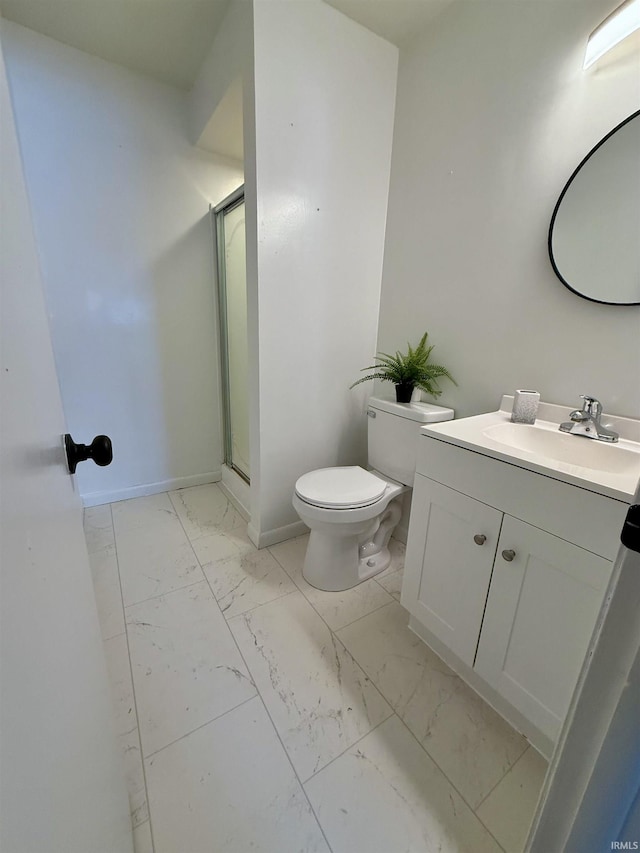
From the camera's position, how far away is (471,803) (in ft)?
2.75

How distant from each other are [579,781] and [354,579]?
3.78 feet

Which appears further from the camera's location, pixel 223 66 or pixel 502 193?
pixel 223 66

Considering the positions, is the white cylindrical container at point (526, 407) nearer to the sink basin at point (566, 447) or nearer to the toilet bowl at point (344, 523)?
the sink basin at point (566, 447)

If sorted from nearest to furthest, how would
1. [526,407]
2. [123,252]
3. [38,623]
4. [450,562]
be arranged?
[38,623]
[450,562]
[526,407]
[123,252]

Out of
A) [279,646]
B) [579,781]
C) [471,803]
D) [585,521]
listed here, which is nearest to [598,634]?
[579,781]

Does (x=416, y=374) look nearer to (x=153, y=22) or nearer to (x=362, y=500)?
(x=362, y=500)

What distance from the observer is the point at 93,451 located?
23.3 inches

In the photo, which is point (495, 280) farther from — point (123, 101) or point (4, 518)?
point (123, 101)

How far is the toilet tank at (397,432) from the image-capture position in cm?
146

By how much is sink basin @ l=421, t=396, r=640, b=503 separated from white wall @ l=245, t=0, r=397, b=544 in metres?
0.79

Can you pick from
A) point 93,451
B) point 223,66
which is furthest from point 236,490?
point 223,66

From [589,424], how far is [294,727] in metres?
1.30

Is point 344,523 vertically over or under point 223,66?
under

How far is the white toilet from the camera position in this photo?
4.52 ft
